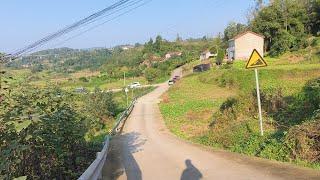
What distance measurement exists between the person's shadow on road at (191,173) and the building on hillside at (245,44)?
65114mm

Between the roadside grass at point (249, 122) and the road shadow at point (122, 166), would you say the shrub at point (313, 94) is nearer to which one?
the roadside grass at point (249, 122)

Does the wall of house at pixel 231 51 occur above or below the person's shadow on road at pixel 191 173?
above

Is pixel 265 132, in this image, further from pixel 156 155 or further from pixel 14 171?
pixel 14 171

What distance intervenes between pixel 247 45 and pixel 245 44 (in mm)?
814

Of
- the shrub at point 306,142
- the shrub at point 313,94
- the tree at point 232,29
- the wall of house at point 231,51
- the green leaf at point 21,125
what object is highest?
the tree at point 232,29

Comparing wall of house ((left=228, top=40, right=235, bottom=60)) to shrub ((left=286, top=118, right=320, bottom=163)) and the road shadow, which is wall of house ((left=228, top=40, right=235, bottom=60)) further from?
shrub ((left=286, top=118, right=320, bottom=163))

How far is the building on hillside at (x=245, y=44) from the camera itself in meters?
76.3

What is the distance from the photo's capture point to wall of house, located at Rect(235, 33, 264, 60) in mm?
76312

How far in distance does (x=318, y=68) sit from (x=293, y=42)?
27774 mm

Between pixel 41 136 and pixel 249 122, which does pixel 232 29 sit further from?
pixel 41 136

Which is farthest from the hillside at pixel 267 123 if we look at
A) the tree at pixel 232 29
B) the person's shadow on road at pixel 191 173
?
the tree at pixel 232 29

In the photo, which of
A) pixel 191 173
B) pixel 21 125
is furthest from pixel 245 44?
pixel 21 125

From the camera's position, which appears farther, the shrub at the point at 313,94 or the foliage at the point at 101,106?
the foliage at the point at 101,106

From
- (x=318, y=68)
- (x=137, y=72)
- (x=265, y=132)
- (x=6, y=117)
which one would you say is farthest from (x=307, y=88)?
(x=137, y=72)
